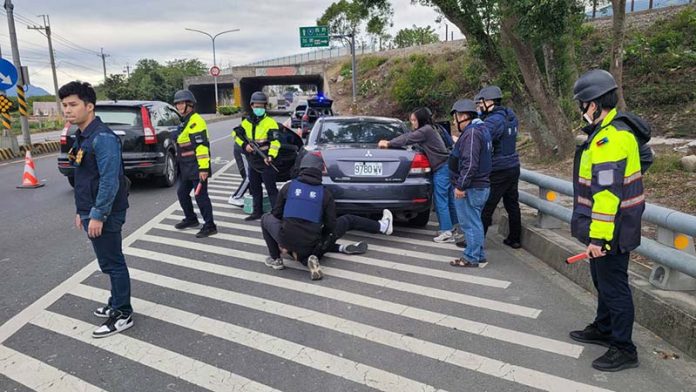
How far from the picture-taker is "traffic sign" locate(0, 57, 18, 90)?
12672 millimetres

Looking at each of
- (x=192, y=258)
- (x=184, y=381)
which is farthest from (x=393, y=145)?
(x=184, y=381)

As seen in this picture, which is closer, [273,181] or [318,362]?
[318,362]

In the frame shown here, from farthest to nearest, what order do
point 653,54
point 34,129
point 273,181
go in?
1. point 34,129
2. point 653,54
3. point 273,181

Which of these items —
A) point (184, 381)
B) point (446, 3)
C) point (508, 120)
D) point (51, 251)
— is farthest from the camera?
point (446, 3)

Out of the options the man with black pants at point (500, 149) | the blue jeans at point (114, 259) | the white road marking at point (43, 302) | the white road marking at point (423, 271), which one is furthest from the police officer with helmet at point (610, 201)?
the white road marking at point (43, 302)

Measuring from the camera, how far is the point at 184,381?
3002mm

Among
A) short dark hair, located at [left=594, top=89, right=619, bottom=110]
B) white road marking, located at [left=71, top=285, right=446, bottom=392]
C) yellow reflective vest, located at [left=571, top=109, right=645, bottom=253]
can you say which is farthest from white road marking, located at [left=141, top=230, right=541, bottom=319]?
short dark hair, located at [left=594, top=89, right=619, bottom=110]

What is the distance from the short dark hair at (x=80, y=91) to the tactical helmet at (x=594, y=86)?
3.31m

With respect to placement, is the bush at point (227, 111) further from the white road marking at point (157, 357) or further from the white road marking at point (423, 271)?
the white road marking at point (157, 357)

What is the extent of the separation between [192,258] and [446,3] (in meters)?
7.25

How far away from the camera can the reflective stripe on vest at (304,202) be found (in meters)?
4.71

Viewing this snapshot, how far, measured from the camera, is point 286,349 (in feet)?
11.1

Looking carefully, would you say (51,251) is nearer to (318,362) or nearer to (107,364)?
(107,364)

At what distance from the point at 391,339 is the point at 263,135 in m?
3.89
